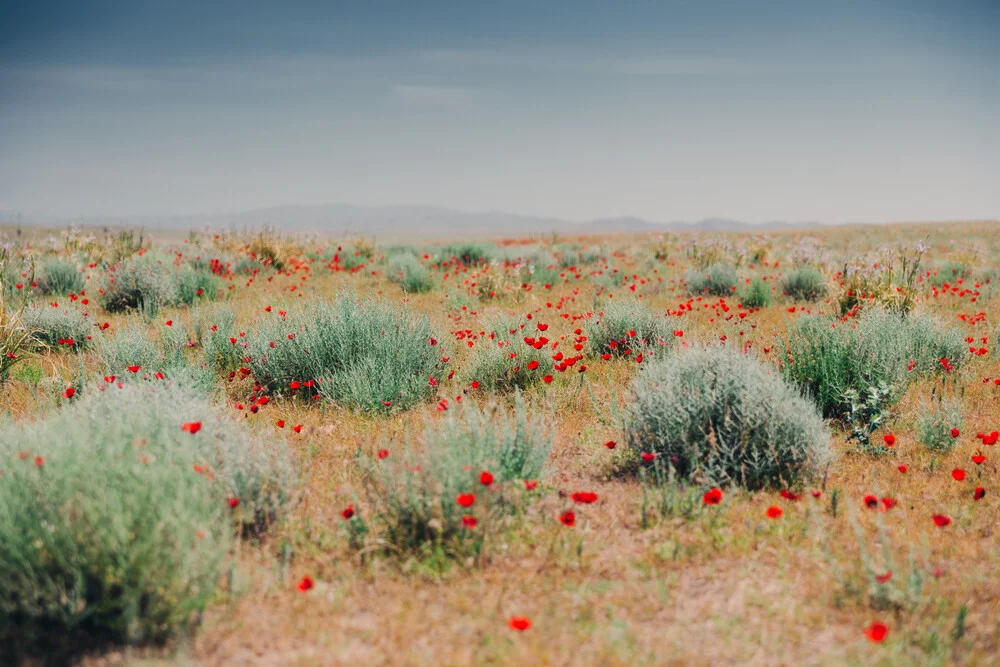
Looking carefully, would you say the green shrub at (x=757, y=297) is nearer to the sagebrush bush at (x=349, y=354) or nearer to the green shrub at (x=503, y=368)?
the green shrub at (x=503, y=368)

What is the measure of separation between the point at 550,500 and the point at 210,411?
2273 mm

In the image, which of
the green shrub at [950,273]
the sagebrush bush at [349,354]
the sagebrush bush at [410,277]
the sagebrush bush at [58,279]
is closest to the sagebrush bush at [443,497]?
the sagebrush bush at [349,354]

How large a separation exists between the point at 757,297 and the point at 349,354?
7.40m

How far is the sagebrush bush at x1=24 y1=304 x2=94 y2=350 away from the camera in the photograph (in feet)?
22.0

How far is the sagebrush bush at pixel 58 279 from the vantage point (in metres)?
10.4

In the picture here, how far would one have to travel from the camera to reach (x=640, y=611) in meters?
2.71

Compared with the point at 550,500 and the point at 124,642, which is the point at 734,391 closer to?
the point at 550,500

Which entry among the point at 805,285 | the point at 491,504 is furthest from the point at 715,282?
the point at 491,504

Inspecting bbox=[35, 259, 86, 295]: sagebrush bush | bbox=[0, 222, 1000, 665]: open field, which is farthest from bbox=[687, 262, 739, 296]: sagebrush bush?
bbox=[35, 259, 86, 295]: sagebrush bush

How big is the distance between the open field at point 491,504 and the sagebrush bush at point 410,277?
5.33 meters

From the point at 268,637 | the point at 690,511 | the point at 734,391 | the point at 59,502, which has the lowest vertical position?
the point at 268,637

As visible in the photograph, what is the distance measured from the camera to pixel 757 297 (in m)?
9.91

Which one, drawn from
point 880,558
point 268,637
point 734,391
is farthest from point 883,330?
point 268,637

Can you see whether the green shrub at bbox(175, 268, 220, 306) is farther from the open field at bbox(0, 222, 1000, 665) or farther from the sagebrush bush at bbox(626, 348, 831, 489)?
the sagebrush bush at bbox(626, 348, 831, 489)
